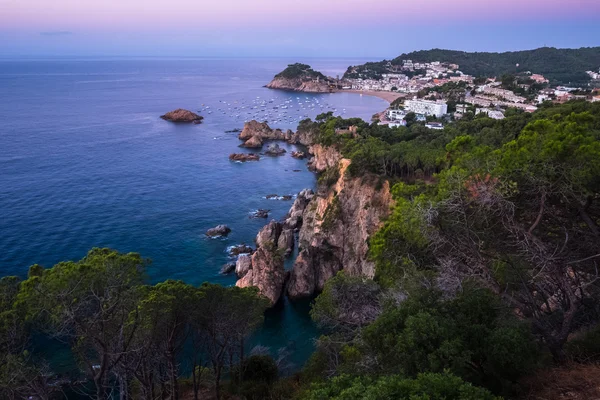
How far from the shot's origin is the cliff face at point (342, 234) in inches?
1024

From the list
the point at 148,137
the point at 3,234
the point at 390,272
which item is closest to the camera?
the point at 390,272

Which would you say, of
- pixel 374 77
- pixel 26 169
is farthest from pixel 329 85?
pixel 26 169

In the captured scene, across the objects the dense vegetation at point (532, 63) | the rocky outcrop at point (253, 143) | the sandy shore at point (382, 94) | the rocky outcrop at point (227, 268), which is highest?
the dense vegetation at point (532, 63)

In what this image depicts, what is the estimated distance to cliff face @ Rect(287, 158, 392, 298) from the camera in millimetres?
26016

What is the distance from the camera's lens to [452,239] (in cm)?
949

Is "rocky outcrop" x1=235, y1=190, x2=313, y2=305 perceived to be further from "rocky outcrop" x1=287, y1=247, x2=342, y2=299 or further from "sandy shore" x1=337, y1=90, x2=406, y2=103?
"sandy shore" x1=337, y1=90, x2=406, y2=103

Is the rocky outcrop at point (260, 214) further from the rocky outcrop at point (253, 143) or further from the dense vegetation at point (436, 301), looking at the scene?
the rocky outcrop at point (253, 143)

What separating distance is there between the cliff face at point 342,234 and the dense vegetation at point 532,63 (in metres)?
101

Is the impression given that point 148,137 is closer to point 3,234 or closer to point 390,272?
point 3,234

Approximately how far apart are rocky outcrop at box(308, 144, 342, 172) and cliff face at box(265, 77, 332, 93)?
283 feet

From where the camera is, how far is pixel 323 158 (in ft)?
169

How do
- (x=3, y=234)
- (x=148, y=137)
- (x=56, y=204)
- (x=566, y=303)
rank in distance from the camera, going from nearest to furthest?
(x=566, y=303) < (x=3, y=234) < (x=56, y=204) < (x=148, y=137)

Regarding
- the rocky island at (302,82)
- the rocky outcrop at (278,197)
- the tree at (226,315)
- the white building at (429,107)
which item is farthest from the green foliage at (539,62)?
the tree at (226,315)

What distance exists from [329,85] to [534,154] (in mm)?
138373
